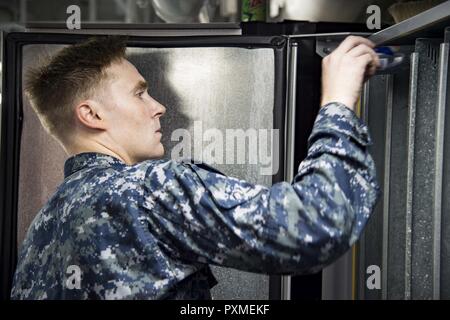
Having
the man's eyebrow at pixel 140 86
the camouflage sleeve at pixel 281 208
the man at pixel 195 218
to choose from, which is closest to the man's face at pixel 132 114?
the man's eyebrow at pixel 140 86

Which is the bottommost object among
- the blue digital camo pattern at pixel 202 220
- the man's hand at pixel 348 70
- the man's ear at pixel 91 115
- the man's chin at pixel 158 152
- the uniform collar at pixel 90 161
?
the blue digital camo pattern at pixel 202 220

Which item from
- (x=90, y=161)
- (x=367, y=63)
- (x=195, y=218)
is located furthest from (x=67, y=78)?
(x=367, y=63)

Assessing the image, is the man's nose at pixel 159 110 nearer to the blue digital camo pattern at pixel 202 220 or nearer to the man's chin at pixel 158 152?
the man's chin at pixel 158 152

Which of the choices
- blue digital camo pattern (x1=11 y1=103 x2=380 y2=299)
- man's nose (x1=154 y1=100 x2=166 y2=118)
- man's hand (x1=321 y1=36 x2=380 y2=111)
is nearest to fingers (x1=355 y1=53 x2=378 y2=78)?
man's hand (x1=321 y1=36 x2=380 y2=111)

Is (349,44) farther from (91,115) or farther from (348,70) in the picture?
(91,115)

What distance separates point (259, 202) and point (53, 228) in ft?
1.25

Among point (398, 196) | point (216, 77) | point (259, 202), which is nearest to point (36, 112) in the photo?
point (216, 77)

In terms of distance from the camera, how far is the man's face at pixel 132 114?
3.75ft

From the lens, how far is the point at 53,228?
0.99 meters

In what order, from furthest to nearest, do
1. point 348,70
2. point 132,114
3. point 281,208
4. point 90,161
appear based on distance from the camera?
point 132,114, point 90,161, point 348,70, point 281,208

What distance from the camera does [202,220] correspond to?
847 millimetres

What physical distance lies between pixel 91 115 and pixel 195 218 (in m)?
0.40

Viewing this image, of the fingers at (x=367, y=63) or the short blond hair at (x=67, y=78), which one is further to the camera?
the short blond hair at (x=67, y=78)
